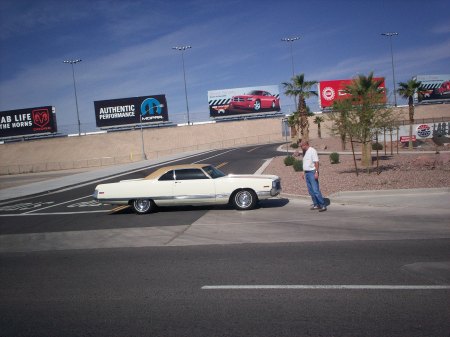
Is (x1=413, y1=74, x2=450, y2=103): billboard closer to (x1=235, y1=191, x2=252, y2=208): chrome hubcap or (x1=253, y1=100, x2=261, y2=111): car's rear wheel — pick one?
(x1=253, y1=100, x2=261, y2=111): car's rear wheel

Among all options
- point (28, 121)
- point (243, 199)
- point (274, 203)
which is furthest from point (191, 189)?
point (28, 121)

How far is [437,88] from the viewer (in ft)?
238

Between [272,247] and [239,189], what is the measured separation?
4.31 m

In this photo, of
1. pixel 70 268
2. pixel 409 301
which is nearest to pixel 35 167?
pixel 70 268

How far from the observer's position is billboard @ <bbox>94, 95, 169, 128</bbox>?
69438mm

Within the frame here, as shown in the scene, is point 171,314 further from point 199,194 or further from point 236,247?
point 199,194

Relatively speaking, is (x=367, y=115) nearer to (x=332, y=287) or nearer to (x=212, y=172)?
(x=212, y=172)

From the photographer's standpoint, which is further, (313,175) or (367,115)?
(367,115)

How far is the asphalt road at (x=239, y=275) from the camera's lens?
14.3 feet

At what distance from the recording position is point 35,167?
5528 cm

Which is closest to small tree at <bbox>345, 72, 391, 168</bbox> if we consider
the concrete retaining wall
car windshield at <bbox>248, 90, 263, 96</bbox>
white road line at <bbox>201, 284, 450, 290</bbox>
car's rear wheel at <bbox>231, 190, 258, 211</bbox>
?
car's rear wheel at <bbox>231, 190, 258, 211</bbox>

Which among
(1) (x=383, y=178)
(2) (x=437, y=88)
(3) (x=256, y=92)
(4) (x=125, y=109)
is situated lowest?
(1) (x=383, y=178)

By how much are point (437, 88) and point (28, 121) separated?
73.2 meters

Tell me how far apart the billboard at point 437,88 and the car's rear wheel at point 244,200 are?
235 feet
